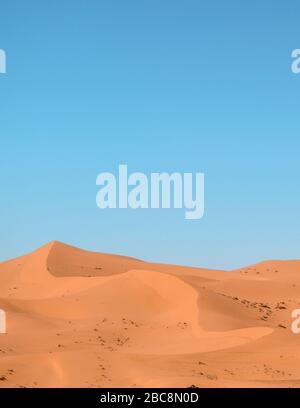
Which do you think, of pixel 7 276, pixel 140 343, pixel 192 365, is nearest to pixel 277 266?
pixel 7 276

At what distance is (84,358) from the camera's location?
15.9 meters

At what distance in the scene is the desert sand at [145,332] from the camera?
47.9 feet

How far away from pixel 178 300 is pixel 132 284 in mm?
2689

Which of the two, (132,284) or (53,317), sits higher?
(132,284)

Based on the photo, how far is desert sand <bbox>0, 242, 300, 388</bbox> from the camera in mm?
14602

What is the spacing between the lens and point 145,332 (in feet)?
70.2
